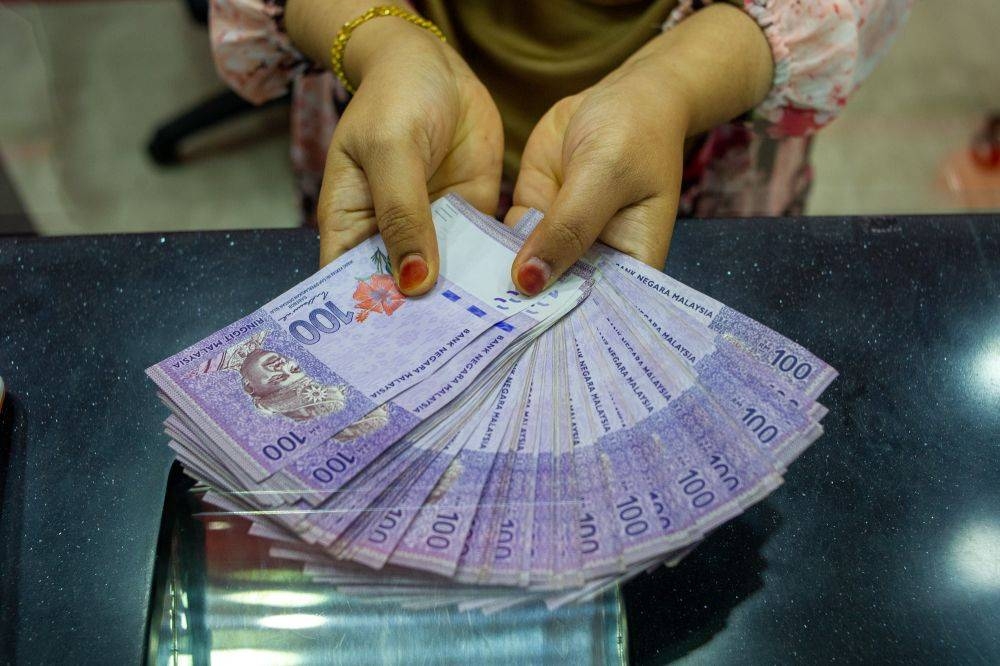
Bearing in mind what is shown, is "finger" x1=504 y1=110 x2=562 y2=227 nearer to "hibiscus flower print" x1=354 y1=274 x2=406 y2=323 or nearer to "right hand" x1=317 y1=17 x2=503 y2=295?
"right hand" x1=317 y1=17 x2=503 y2=295

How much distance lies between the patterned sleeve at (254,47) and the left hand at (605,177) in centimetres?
39

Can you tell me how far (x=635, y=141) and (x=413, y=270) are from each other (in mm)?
255

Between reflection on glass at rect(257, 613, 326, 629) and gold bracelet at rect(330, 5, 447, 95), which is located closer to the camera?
reflection on glass at rect(257, 613, 326, 629)

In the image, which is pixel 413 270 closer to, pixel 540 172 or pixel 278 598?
pixel 540 172

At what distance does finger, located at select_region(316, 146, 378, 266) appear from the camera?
35.9 inches

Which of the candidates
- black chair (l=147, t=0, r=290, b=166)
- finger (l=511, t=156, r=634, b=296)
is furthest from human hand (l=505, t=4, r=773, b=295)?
black chair (l=147, t=0, r=290, b=166)

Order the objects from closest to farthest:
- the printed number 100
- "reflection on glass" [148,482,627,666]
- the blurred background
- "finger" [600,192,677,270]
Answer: "reflection on glass" [148,482,627,666] → the printed number 100 → "finger" [600,192,677,270] → the blurred background

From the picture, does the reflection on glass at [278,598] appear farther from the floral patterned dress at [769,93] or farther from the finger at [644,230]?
the floral patterned dress at [769,93]

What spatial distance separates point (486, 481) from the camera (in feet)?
2.32

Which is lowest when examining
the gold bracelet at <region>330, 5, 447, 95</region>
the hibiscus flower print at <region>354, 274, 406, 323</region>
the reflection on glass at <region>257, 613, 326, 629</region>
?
the reflection on glass at <region>257, 613, 326, 629</region>

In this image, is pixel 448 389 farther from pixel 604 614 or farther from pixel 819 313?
pixel 819 313

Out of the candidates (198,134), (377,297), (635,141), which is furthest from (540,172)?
(198,134)

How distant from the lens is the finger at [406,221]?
0.86 metres

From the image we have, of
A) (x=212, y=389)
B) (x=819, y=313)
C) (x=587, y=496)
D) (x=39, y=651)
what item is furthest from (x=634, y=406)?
(x=39, y=651)
